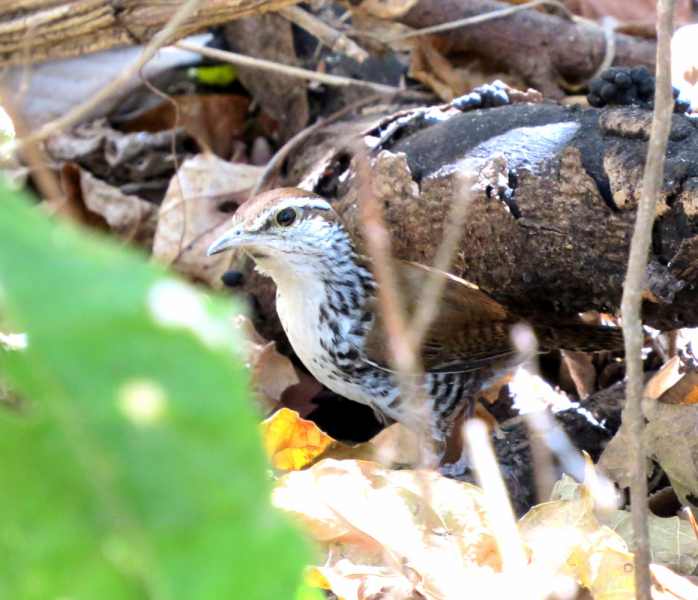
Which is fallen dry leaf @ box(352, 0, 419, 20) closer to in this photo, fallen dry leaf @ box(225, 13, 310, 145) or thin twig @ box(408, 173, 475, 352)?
fallen dry leaf @ box(225, 13, 310, 145)

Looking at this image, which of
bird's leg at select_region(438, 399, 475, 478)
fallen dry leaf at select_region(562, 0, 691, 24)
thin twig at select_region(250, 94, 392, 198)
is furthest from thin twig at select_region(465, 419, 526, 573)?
fallen dry leaf at select_region(562, 0, 691, 24)

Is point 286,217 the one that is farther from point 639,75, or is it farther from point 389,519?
point 639,75

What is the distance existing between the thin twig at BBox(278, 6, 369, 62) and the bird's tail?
1643 millimetres

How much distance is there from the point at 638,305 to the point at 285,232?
1.76 meters

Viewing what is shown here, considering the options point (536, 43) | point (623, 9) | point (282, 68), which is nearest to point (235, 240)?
point (282, 68)

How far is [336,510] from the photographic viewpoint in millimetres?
1906

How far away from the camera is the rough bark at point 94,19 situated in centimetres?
306

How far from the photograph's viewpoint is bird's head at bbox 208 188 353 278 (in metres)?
2.77

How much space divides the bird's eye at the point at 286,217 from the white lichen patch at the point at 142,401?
2358mm

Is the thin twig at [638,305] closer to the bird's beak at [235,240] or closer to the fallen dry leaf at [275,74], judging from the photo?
the bird's beak at [235,240]

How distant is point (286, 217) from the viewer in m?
2.85

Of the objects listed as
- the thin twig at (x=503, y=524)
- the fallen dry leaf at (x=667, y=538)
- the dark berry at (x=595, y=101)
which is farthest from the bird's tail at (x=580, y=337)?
the thin twig at (x=503, y=524)

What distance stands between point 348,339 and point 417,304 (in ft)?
1.10

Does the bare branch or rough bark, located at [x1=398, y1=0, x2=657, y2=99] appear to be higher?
rough bark, located at [x1=398, y1=0, x2=657, y2=99]
